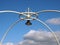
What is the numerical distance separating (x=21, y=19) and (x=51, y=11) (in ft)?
24.5

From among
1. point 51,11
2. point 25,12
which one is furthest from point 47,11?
point 25,12

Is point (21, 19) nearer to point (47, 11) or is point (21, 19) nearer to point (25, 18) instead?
point (25, 18)

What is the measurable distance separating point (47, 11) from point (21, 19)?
6.85 metres

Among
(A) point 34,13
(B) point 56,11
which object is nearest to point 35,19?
(A) point 34,13

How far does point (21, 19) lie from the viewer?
7244 cm

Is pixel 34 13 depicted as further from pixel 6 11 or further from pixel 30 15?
pixel 6 11

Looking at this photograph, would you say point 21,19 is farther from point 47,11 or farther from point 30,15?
point 47,11

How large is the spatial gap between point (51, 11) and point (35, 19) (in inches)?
207

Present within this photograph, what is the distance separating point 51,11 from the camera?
68250 mm

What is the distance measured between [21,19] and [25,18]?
94 cm

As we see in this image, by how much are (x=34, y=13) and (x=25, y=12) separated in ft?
6.12

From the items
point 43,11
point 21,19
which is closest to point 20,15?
point 21,19

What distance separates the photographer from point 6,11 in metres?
68.8

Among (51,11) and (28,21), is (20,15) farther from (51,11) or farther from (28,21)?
(51,11)
